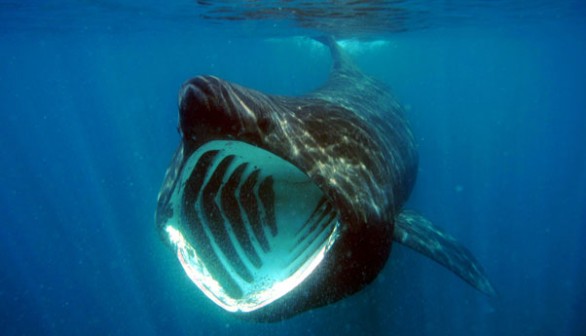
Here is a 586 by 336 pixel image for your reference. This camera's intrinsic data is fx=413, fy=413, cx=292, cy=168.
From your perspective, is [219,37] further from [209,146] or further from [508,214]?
[209,146]

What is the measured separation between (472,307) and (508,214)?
13161mm

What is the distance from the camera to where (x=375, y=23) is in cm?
1808

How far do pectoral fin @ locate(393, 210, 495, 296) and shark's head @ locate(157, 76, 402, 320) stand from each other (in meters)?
0.53

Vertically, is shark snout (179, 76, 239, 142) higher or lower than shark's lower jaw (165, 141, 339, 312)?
higher

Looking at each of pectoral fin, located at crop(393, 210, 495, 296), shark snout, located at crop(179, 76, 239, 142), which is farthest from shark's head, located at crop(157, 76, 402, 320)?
pectoral fin, located at crop(393, 210, 495, 296)

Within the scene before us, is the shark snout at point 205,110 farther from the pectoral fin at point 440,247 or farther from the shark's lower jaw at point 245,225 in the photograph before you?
the pectoral fin at point 440,247

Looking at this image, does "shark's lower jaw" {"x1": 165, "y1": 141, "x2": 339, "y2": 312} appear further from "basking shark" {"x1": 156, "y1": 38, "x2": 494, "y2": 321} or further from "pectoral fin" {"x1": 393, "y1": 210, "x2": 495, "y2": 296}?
"pectoral fin" {"x1": 393, "y1": 210, "x2": 495, "y2": 296}

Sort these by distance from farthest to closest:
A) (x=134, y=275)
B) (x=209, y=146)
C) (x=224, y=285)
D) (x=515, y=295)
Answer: (x=134, y=275)
(x=515, y=295)
(x=224, y=285)
(x=209, y=146)

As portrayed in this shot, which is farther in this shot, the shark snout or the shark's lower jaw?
the shark's lower jaw

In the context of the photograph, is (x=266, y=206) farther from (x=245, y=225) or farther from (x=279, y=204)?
(x=245, y=225)

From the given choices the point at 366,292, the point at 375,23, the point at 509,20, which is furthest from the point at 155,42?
the point at 366,292

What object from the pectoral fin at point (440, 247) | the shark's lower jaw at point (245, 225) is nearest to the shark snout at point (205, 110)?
the shark's lower jaw at point (245, 225)

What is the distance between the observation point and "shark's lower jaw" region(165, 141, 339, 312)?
8.56 feet

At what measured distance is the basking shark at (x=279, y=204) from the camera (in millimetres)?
2445
